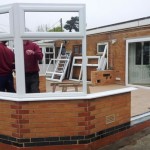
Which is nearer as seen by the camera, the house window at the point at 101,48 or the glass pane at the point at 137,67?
the glass pane at the point at 137,67

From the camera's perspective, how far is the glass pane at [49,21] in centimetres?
381

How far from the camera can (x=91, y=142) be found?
13.2 ft

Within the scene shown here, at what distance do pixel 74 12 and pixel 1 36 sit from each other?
1.15 m

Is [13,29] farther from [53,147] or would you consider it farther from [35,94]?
[53,147]

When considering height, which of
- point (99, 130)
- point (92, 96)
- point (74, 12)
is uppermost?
point (74, 12)

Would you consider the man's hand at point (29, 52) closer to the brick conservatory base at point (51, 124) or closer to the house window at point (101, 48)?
the brick conservatory base at point (51, 124)

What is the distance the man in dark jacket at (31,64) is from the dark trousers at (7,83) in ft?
0.97

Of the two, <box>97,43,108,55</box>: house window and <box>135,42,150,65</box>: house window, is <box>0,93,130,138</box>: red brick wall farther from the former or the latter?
<box>97,43,108,55</box>: house window

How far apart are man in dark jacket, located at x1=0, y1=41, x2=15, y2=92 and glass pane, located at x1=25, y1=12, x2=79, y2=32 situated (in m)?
0.59

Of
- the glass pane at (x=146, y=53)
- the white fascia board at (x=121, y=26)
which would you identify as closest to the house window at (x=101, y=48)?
the white fascia board at (x=121, y=26)

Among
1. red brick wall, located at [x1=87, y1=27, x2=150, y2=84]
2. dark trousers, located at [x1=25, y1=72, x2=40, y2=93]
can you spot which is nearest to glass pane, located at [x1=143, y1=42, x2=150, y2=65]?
red brick wall, located at [x1=87, y1=27, x2=150, y2=84]

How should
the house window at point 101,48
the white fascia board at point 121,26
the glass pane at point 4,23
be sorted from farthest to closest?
the house window at point 101,48
the white fascia board at point 121,26
the glass pane at point 4,23

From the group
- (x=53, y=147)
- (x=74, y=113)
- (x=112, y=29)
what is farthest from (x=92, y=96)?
(x=112, y=29)

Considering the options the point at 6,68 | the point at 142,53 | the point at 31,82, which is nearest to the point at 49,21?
the point at 31,82
